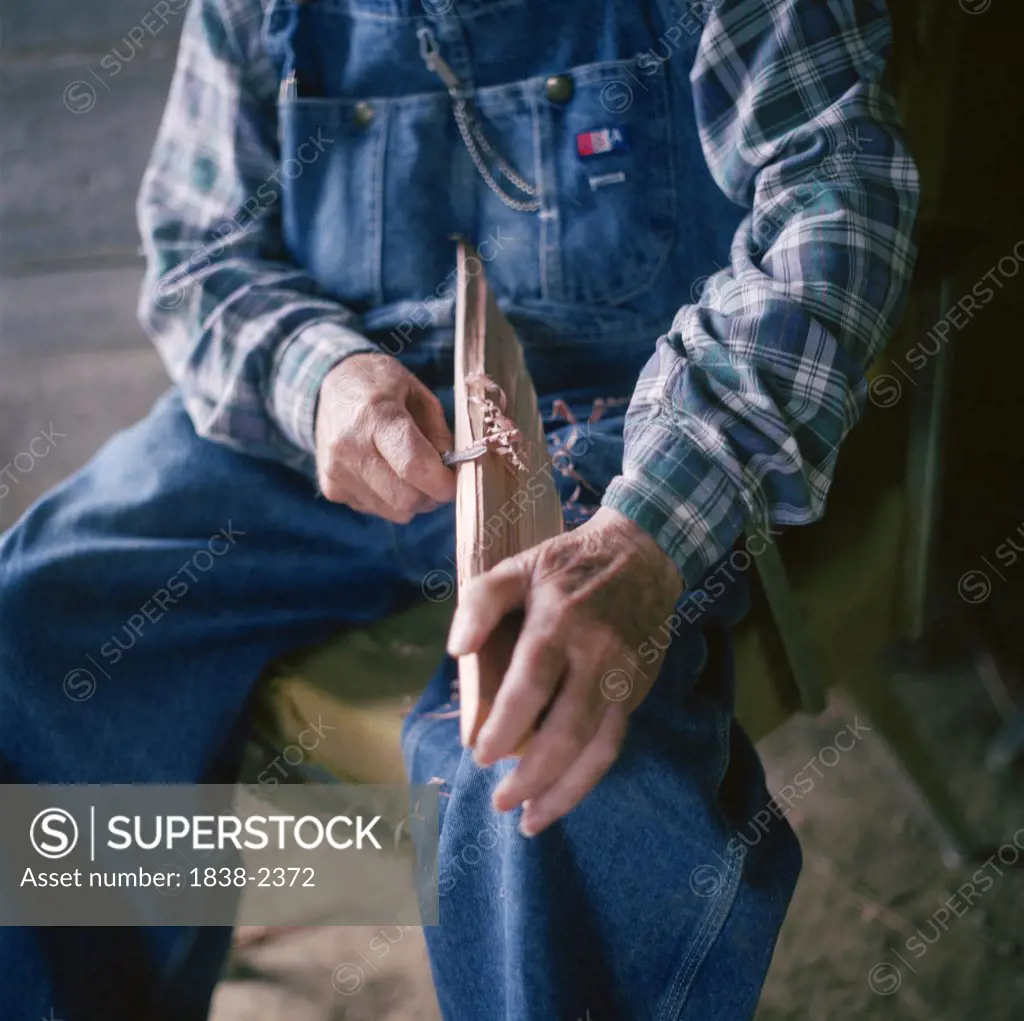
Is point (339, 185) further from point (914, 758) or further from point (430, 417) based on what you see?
point (914, 758)

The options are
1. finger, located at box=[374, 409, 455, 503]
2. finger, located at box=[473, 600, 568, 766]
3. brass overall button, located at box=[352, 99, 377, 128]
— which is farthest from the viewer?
brass overall button, located at box=[352, 99, 377, 128]

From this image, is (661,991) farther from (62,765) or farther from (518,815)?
(62,765)

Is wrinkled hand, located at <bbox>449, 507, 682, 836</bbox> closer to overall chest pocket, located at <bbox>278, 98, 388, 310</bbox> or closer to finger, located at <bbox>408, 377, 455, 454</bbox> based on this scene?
finger, located at <bbox>408, 377, 455, 454</bbox>

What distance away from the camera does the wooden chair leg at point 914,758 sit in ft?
2.43

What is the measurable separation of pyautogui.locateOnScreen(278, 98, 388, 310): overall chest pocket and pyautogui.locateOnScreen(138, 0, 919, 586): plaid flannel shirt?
25 mm

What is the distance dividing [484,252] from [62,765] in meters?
0.37

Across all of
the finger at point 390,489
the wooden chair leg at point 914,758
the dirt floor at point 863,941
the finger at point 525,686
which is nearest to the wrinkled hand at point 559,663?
the finger at point 525,686

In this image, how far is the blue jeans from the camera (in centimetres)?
41

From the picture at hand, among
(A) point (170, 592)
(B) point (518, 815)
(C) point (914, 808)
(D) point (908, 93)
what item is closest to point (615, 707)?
(B) point (518, 815)

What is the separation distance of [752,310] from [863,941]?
0.57 meters

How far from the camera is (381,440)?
19.0 inches

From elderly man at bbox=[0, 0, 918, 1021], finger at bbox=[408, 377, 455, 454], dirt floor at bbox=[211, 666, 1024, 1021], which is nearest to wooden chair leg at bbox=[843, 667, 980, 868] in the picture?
dirt floor at bbox=[211, 666, 1024, 1021]

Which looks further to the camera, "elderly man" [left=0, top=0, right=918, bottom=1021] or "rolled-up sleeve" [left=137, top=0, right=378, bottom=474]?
Result: "rolled-up sleeve" [left=137, top=0, right=378, bottom=474]

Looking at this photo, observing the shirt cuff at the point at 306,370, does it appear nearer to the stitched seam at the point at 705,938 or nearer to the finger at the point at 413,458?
the finger at the point at 413,458
